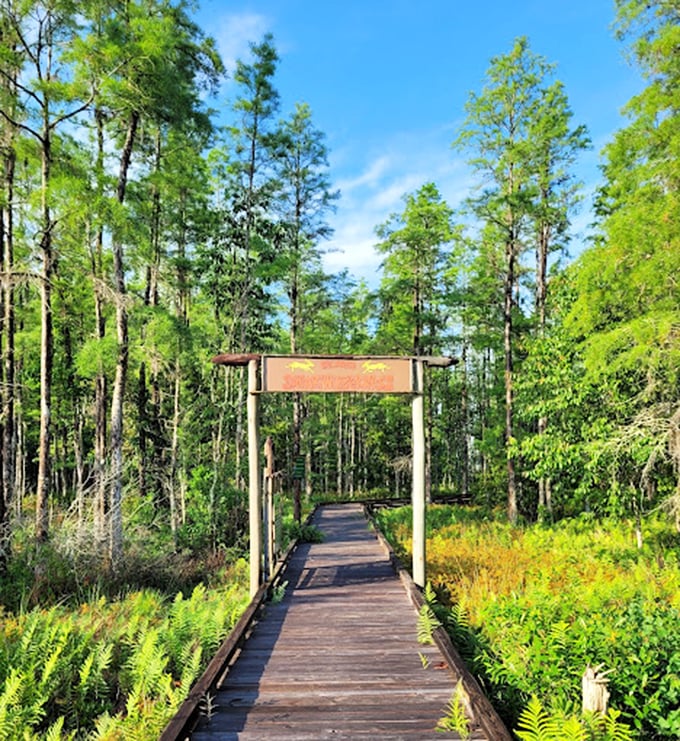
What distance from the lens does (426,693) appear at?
4.46m

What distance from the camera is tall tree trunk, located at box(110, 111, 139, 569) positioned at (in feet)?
36.0

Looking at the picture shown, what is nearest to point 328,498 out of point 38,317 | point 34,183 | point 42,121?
point 38,317

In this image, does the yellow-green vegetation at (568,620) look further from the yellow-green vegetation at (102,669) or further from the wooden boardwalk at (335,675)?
the yellow-green vegetation at (102,669)

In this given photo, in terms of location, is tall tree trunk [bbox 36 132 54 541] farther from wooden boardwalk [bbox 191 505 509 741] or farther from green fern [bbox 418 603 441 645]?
green fern [bbox 418 603 441 645]

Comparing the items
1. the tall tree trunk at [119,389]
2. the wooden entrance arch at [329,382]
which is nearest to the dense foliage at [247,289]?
the tall tree trunk at [119,389]

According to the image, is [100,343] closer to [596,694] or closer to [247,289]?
[247,289]

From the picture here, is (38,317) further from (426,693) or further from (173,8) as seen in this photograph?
(426,693)

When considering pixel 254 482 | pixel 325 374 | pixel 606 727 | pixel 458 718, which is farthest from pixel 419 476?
pixel 606 727

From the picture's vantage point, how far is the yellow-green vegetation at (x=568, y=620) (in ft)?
14.1

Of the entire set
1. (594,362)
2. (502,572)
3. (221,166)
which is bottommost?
(502,572)

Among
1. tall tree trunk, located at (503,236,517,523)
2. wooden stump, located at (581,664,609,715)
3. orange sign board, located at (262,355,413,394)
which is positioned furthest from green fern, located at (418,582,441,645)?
tall tree trunk, located at (503,236,517,523)

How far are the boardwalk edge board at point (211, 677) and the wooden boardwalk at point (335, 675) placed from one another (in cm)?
10

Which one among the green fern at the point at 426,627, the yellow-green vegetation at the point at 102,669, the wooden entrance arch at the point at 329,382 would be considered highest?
the wooden entrance arch at the point at 329,382

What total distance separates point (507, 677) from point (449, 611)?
2.75m
